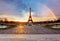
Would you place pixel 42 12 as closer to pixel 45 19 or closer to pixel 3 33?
pixel 45 19

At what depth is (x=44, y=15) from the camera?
3.51 metres

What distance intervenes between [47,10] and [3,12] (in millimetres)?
1135

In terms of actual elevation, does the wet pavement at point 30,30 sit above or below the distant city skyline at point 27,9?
below

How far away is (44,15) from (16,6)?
761mm

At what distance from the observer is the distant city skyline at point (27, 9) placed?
3.51 metres

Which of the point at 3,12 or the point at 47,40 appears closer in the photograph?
the point at 47,40

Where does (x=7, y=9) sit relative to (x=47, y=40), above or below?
above

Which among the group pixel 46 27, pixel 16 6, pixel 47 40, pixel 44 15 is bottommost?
pixel 47 40

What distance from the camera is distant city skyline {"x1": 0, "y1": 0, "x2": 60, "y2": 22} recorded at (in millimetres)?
3510

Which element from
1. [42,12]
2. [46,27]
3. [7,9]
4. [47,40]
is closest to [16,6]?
[7,9]

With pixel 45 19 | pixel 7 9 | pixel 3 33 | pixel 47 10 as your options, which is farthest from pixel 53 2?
pixel 3 33

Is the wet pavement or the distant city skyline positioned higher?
the distant city skyline

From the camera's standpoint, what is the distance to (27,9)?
11.6 ft

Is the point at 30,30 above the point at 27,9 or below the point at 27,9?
below
